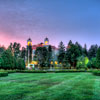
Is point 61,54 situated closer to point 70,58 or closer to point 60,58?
point 60,58

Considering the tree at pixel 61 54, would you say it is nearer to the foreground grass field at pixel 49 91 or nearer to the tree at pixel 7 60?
the tree at pixel 7 60

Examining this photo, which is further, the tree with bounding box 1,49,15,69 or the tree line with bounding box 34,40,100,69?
the tree line with bounding box 34,40,100,69

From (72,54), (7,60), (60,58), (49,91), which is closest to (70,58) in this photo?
(72,54)

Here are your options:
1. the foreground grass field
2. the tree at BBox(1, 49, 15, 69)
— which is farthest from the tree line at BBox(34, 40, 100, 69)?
the foreground grass field

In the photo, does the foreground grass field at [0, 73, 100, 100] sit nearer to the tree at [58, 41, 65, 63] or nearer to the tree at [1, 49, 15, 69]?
the tree at [1, 49, 15, 69]

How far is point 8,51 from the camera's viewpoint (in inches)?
1623

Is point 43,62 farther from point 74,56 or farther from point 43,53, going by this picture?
point 74,56

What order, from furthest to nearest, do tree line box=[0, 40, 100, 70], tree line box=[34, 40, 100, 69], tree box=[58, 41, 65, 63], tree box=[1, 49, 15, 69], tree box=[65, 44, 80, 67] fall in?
1. tree box=[58, 41, 65, 63]
2. tree box=[65, 44, 80, 67]
3. tree line box=[34, 40, 100, 69]
4. tree line box=[0, 40, 100, 70]
5. tree box=[1, 49, 15, 69]

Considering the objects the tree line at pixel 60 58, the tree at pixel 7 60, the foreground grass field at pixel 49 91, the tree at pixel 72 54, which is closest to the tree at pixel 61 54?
the tree line at pixel 60 58

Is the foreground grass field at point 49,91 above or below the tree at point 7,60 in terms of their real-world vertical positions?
below

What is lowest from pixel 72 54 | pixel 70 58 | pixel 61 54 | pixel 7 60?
pixel 7 60

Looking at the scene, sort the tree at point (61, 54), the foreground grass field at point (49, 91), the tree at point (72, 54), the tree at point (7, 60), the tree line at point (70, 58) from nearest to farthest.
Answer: the foreground grass field at point (49, 91) → the tree at point (7, 60) → the tree line at point (70, 58) → the tree at point (72, 54) → the tree at point (61, 54)

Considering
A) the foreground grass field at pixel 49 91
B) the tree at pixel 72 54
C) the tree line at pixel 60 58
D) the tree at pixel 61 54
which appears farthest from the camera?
the tree at pixel 61 54

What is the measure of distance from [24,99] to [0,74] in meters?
16.6
